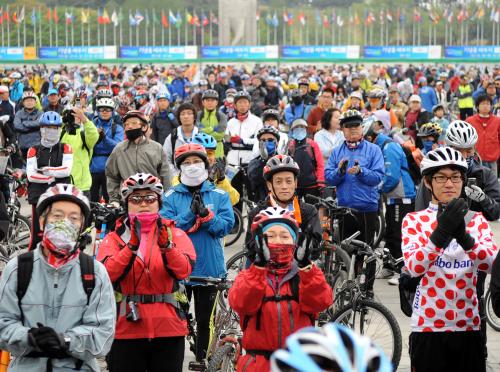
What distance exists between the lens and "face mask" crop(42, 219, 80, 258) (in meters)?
5.38

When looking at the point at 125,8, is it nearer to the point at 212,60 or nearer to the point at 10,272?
the point at 212,60

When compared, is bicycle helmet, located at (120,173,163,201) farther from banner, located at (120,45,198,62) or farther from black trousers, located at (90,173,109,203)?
banner, located at (120,45,198,62)

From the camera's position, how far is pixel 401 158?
12875mm

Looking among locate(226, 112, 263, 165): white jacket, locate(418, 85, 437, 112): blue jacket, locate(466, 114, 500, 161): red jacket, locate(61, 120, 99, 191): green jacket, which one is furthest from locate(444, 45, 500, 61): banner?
locate(61, 120, 99, 191): green jacket

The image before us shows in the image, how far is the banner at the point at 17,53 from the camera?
257 feet

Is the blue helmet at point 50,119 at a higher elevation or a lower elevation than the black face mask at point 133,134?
higher

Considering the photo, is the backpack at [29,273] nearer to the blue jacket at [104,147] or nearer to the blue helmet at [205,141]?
the blue helmet at [205,141]

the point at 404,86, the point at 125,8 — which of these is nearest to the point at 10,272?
the point at 404,86

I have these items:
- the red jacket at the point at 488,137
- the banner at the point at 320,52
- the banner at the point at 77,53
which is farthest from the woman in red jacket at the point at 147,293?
the banner at the point at 320,52

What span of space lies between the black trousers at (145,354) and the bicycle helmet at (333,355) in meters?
3.73

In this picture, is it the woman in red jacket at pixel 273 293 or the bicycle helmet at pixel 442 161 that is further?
the bicycle helmet at pixel 442 161

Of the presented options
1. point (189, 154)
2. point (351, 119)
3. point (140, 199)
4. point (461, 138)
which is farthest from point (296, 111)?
point (140, 199)

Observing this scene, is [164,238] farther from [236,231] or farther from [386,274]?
[236,231]

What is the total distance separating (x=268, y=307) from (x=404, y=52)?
77.4 m
